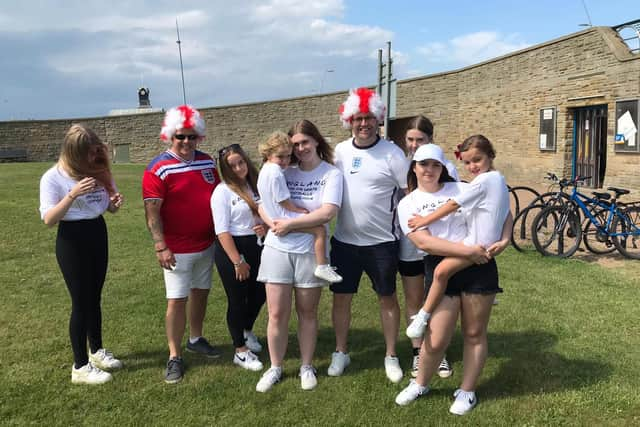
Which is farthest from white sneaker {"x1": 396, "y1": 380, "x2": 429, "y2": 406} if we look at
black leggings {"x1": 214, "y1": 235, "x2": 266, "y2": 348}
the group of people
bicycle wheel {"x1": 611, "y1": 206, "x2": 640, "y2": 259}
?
bicycle wheel {"x1": 611, "y1": 206, "x2": 640, "y2": 259}

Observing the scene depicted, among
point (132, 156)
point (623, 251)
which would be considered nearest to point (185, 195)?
point (623, 251)

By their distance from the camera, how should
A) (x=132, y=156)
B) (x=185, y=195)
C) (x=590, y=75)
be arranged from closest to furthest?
(x=185, y=195), (x=590, y=75), (x=132, y=156)

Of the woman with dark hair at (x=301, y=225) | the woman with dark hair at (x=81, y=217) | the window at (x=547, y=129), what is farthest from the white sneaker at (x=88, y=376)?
the window at (x=547, y=129)

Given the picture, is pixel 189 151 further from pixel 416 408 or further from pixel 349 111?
pixel 416 408

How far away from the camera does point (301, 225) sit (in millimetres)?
3137

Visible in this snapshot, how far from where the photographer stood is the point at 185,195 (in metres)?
3.47

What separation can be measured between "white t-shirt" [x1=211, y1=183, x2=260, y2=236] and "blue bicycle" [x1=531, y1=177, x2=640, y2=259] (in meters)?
4.94

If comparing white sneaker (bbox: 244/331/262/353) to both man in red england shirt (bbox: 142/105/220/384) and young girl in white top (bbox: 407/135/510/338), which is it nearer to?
man in red england shirt (bbox: 142/105/220/384)

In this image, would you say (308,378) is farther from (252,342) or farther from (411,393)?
(252,342)

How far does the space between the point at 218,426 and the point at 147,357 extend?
127 cm

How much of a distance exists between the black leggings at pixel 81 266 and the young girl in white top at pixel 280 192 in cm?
125

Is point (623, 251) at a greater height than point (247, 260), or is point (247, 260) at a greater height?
point (247, 260)

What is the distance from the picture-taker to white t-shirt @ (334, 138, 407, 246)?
3.33 m

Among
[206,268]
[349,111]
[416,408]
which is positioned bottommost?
[416,408]
